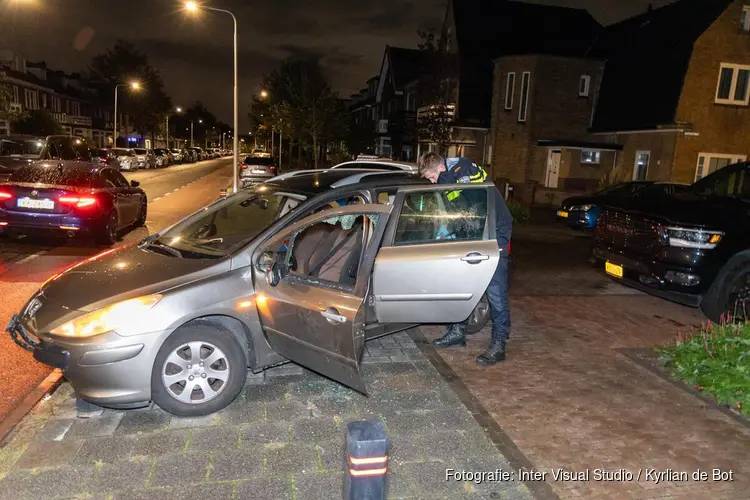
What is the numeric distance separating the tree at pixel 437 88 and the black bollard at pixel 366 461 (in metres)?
21.9

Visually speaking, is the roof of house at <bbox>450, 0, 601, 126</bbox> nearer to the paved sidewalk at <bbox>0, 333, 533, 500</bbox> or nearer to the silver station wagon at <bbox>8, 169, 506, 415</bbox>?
the silver station wagon at <bbox>8, 169, 506, 415</bbox>

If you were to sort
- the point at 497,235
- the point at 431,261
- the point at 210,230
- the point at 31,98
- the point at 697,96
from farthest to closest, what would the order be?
the point at 31,98 → the point at 697,96 → the point at 210,230 → the point at 497,235 → the point at 431,261

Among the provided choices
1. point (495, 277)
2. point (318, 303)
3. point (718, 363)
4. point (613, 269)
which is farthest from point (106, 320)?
point (613, 269)

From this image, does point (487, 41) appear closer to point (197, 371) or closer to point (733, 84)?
point (733, 84)

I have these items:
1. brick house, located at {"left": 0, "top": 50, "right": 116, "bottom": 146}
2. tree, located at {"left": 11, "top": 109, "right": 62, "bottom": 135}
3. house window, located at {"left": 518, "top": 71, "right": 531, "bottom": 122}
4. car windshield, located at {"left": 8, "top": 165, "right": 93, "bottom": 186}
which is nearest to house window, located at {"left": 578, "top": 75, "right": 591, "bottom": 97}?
house window, located at {"left": 518, "top": 71, "right": 531, "bottom": 122}

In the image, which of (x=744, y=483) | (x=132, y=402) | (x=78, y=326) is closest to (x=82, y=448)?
(x=132, y=402)

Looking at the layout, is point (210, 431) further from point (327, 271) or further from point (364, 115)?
point (364, 115)

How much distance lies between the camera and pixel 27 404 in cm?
420

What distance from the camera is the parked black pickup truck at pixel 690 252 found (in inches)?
252

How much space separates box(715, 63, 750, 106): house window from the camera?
2083 cm

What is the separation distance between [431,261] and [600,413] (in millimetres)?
1833

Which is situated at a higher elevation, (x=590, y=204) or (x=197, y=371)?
(x=590, y=204)

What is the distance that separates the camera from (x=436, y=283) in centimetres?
458

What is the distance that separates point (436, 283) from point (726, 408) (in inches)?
104
